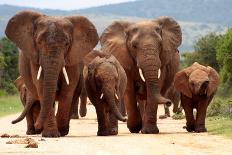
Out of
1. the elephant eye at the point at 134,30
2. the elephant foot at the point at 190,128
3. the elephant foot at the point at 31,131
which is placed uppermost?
the elephant eye at the point at 134,30

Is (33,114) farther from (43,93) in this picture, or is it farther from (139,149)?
(139,149)

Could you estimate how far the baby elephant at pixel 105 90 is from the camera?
17062mm

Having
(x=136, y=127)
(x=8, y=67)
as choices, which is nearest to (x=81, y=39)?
(x=136, y=127)

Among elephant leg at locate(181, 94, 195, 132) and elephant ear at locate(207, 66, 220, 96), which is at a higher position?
elephant ear at locate(207, 66, 220, 96)

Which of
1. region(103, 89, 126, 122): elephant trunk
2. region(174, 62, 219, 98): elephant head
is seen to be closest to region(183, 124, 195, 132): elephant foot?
region(174, 62, 219, 98): elephant head

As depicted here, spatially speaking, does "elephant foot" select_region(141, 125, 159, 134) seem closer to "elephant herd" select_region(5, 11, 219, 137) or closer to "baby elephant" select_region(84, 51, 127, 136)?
"elephant herd" select_region(5, 11, 219, 137)

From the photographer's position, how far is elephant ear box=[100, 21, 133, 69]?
19.9m

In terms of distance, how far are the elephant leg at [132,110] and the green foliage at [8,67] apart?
39235 mm

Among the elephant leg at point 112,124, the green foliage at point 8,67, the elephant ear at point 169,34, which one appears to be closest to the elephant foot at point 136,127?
the elephant ear at point 169,34

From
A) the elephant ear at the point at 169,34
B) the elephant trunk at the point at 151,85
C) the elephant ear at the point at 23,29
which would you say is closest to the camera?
the elephant ear at the point at 23,29

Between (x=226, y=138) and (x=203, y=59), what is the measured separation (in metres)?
42.3

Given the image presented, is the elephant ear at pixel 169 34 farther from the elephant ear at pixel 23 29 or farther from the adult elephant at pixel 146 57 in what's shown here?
the elephant ear at pixel 23 29

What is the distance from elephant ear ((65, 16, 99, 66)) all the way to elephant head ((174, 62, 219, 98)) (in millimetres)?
3294

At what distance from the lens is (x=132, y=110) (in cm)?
1975
